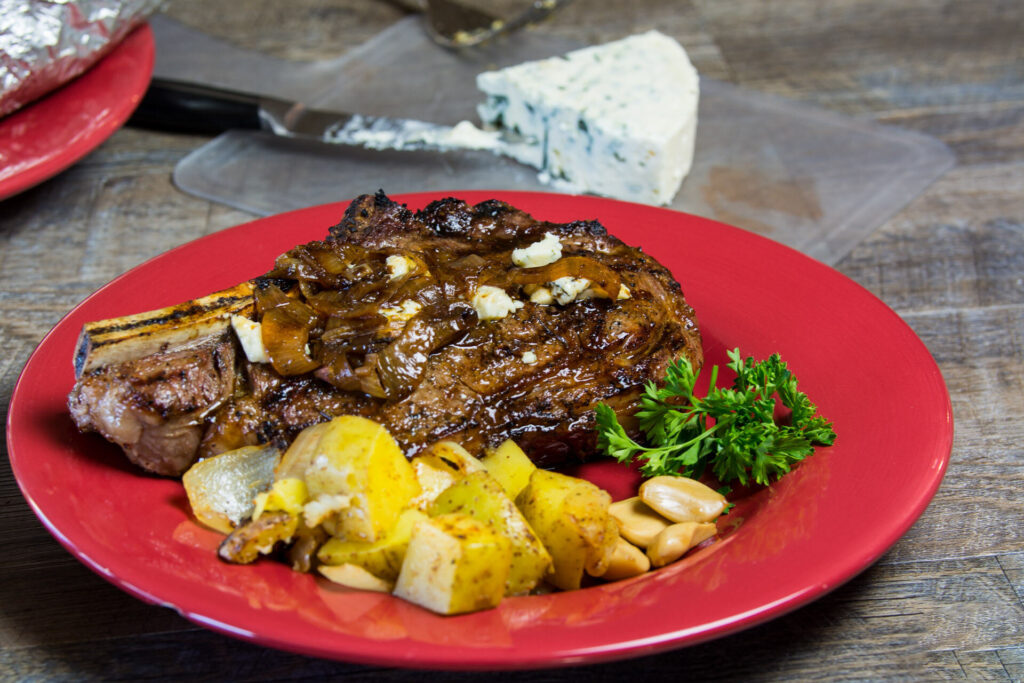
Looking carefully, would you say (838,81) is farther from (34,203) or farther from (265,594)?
(265,594)

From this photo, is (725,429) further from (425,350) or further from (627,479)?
(425,350)

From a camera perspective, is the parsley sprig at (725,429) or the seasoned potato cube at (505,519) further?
the parsley sprig at (725,429)

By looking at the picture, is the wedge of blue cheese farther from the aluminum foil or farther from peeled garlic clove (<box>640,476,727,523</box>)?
peeled garlic clove (<box>640,476,727,523</box>)

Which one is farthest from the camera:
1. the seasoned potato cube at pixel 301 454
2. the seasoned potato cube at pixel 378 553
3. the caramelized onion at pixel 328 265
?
the caramelized onion at pixel 328 265

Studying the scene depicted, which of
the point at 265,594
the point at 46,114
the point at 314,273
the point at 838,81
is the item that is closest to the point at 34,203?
the point at 46,114

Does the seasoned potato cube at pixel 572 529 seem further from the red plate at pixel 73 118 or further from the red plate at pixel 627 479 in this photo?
the red plate at pixel 73 118

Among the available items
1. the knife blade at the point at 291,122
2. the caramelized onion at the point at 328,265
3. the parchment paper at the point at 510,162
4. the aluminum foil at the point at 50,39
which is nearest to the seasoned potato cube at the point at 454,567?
the caramelized onion at the point at 328,265
